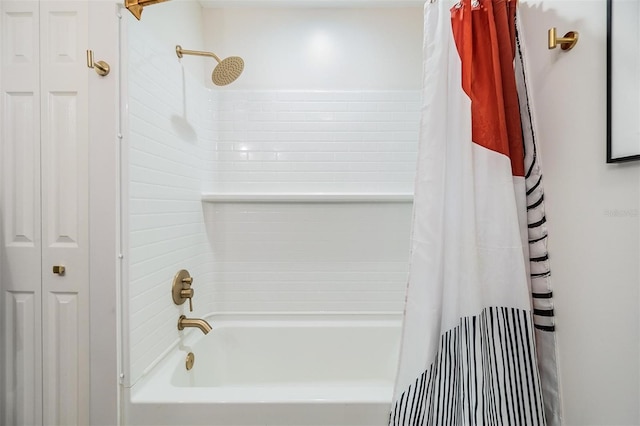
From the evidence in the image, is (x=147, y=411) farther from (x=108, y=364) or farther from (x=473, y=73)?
(x=473, y=73)

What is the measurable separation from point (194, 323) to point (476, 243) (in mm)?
1255

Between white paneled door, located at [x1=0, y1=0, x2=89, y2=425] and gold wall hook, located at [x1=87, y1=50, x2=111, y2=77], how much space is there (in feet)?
0.39

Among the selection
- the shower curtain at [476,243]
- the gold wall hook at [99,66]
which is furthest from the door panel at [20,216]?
the shower curtain at [476,243]

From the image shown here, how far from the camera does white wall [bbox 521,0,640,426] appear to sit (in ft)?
2.06

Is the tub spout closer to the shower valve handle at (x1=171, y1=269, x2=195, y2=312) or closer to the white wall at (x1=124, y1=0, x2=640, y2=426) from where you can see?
the shower valve handle at (x1=171, y1=269, x2=195, y2=312)

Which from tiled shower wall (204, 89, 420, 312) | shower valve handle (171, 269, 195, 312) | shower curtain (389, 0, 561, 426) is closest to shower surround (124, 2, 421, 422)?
tiled shower wall (204, 89, 420, 312)

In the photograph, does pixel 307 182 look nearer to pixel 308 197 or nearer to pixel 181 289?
pixel 308 197

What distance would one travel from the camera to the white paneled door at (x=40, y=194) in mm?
1120

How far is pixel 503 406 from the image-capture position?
2.45 ft

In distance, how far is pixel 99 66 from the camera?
1044 mm

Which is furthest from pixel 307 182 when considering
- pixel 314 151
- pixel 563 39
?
pixel 563 39

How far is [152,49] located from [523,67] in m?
1.30

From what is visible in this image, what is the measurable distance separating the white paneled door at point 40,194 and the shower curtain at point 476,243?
1.13 metres

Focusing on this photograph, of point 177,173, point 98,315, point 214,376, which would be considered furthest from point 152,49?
point 214,376
